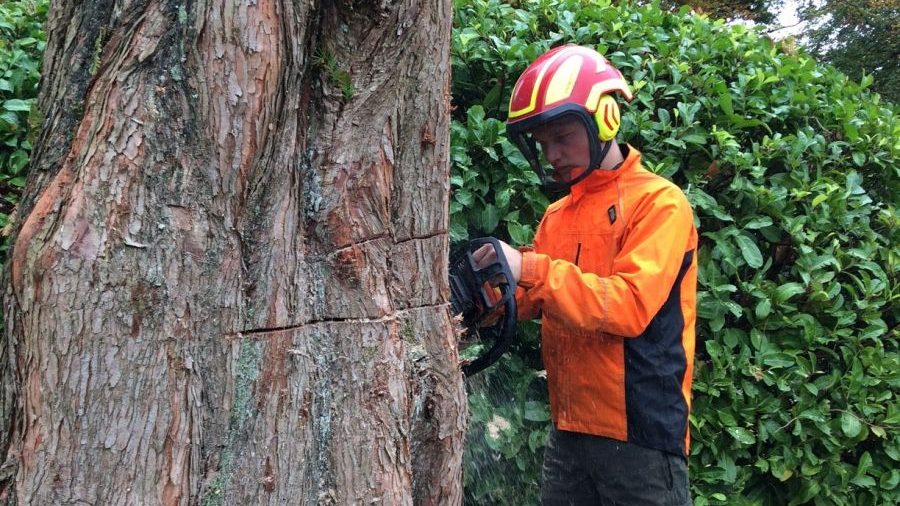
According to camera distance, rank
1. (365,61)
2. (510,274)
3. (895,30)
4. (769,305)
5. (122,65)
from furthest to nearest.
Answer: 1. (895,30)
2. (769,305)
3. (510,274)
4. (365,61)
5. (122,65)

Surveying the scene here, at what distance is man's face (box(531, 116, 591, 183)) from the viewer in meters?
2.66

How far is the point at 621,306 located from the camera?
2.36 m

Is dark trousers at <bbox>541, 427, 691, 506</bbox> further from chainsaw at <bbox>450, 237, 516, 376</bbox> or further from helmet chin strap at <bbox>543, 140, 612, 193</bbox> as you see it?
helmet chin strap at <bbox>543, 140, 612, 193</bbox>

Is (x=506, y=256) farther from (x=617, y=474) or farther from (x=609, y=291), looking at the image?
(x=617, y=474)

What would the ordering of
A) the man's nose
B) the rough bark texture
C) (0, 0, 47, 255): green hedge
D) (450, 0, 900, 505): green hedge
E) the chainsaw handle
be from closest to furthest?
1. the rough bark texture
2. the chainsaw handle
3. (0, 0, 47, 255): green hedge
4. the man's nose
5. (450, 0, 900, 505): green hedge

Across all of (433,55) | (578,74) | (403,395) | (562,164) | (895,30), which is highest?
(433,55)

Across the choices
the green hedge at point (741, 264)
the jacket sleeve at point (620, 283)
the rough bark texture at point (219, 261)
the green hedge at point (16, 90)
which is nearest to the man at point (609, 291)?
the jacket sleeve at point (620, 283)

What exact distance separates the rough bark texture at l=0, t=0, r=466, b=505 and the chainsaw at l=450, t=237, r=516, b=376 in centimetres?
43

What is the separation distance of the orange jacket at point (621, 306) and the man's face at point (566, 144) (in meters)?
0.08

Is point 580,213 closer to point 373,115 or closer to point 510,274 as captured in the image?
point 510,274

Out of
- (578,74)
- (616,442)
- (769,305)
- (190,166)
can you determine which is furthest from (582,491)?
(190,166)

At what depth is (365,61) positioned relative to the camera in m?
1.92

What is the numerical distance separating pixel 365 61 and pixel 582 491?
6.24ft

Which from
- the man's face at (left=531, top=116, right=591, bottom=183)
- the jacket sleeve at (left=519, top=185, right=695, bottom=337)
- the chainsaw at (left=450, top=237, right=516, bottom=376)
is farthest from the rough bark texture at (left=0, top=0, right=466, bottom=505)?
the man's face at (left=531, top=116, right=591, bottom=183)
